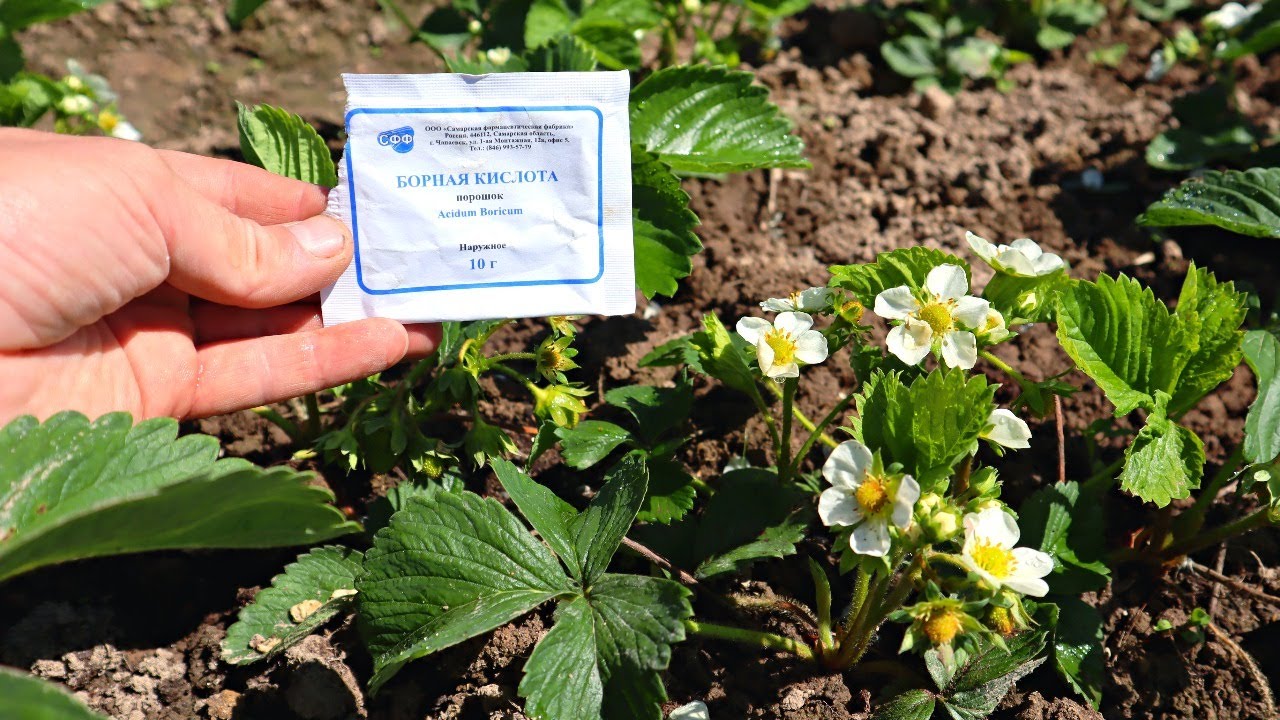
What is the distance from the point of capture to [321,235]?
203cm

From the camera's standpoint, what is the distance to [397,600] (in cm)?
182

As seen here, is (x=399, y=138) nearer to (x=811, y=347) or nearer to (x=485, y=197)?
(x=485, y=197)

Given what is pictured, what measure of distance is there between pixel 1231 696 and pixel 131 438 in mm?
2291

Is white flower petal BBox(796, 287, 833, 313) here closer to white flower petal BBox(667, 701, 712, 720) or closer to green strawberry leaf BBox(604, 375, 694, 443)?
green strawberry leaf BBox(604, 375, 694, 443)

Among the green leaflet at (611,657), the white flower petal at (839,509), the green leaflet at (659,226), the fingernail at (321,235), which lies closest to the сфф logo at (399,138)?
→ the fingernail at (321,235)

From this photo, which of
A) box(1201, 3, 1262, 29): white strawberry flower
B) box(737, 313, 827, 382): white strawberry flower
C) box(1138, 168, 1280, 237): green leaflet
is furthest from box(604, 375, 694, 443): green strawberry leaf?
box(1201, 3, 1262, 29): white strawberry flower

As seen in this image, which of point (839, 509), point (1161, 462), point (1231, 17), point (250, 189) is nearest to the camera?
point (839, 509)

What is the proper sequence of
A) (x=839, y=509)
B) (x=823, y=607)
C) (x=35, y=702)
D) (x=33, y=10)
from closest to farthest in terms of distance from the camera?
(x=35, y=702) < (x=839, y=509) < (x=823, y=607) < (x=33, y=10)

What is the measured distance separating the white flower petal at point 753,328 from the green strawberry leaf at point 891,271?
0.18m

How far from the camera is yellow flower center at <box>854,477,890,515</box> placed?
1.56 metres

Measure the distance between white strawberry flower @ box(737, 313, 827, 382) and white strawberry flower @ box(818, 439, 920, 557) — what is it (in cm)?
30

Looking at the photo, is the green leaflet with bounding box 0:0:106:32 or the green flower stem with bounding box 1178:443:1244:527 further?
the green leaflet with bounding box 0:0:106:32

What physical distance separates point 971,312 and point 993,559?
47 centimetres

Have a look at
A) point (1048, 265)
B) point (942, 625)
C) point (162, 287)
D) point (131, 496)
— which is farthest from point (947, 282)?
point (162, 287)
